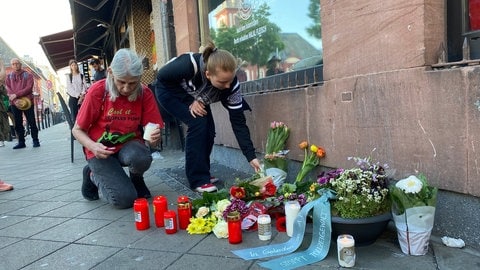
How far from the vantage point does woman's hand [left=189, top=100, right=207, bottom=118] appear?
3.67 m

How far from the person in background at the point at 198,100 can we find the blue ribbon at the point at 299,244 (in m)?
1.08

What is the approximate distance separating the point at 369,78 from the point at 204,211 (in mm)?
1396

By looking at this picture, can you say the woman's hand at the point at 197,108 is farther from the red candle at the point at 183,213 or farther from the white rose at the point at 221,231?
the white rose at the point at 221,231

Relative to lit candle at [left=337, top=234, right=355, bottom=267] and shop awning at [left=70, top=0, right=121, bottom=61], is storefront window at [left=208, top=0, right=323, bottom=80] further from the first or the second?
shop awning at [left=70, top=0, right=121, bottom=61]

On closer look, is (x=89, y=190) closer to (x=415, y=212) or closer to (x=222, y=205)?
(x=222, y=205)

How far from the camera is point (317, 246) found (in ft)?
7.27

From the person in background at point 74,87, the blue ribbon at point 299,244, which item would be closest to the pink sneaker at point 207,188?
the blue ribbon at point 299,244

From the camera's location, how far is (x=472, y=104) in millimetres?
2078

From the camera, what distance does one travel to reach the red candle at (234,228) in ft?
8.04

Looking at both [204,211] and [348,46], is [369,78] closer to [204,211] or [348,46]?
[348,46]

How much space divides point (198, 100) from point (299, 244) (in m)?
1.83

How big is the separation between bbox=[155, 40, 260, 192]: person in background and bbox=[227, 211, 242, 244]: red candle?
95 cm

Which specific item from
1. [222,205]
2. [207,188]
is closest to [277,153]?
[207,188]

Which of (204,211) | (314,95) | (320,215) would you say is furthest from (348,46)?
(204,211)
